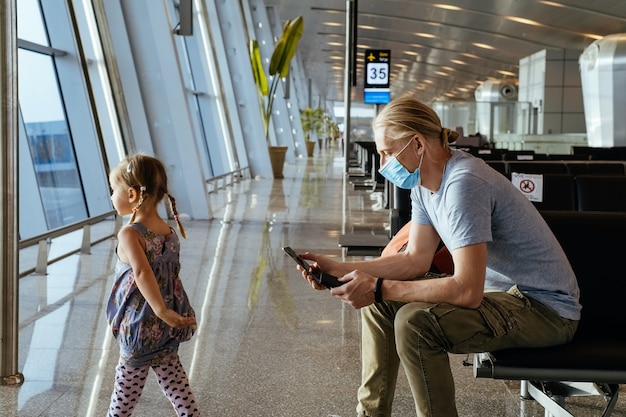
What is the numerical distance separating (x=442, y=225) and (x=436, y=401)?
0.59 meters

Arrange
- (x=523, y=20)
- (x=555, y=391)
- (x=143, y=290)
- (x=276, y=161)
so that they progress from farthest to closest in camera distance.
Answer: (x=523, y=20)
(x=276, y=161)
(x=555, y=391)
(x=143, y=290)

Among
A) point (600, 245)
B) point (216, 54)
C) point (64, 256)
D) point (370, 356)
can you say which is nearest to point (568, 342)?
point (600, 245)

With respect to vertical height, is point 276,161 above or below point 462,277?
below

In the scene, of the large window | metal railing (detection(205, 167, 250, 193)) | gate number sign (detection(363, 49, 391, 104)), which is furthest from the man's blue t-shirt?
gate number sign (detection(363, 49, 391, 104))

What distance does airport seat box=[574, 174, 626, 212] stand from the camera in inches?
179

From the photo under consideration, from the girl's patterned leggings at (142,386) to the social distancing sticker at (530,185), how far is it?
243 cm

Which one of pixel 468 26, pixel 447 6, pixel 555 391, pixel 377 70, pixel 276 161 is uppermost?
pixel 447 6

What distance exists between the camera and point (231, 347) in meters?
4.60

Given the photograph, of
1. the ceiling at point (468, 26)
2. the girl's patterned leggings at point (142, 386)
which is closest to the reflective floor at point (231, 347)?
the girl's patterned leggings at point (142, 386)

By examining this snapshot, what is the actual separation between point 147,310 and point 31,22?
24.8 ft

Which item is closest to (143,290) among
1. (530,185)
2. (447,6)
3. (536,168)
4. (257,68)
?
(530,185)

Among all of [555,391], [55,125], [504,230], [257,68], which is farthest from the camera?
[257,68]

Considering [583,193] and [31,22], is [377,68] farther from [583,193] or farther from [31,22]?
[583,193]

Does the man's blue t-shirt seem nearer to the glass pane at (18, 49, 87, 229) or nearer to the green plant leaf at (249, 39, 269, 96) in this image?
the glass pane at (18, 49, 87, 229)
